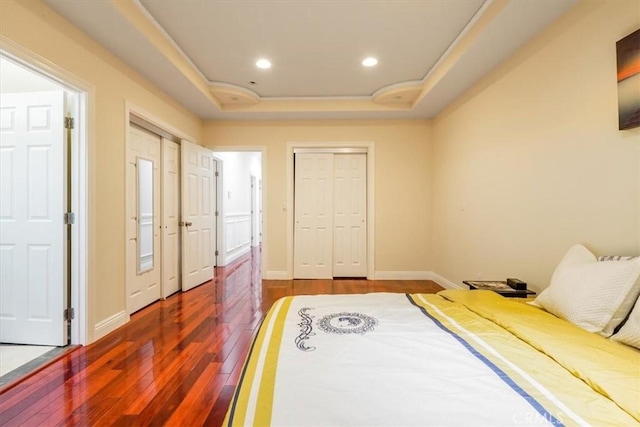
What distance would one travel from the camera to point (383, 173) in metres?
4.59

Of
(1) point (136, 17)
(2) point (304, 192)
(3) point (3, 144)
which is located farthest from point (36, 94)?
(2) point (304, 192)

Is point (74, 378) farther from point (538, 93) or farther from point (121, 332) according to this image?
point (538, 93)

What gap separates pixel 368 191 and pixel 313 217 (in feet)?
3.28

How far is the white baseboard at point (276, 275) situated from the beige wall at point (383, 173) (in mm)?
55

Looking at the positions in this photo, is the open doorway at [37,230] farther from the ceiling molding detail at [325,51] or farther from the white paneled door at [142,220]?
the ceiling molding detail at [325,51]

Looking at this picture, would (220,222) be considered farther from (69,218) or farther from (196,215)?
(69,218)

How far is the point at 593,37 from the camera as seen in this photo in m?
1.81

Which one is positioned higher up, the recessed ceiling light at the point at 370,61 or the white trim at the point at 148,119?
the recessed ceiling light at the point at 370,61

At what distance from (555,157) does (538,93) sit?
1.86 feet

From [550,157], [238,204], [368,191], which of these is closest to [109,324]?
[368,191]

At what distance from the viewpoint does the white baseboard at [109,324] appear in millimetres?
2416

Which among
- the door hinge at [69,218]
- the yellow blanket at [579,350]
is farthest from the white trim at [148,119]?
the yellow blanket at [579,350]

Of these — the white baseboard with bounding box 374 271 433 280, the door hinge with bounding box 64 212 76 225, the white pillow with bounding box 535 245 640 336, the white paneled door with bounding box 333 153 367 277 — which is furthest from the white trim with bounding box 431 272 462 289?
the door hinge with bounding box 64 212 76 225

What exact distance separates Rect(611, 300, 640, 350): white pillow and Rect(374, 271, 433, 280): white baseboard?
339cm
